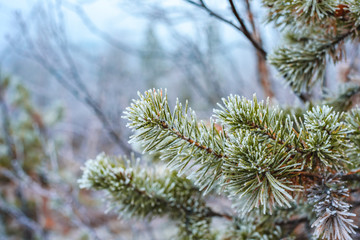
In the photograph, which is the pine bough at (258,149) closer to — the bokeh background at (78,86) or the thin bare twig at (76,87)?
the bokeh background at (78,86)

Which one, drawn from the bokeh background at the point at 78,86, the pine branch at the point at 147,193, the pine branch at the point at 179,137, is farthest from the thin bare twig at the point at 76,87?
the pine branch at the point at 179,137

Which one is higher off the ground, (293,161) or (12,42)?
(12,42)

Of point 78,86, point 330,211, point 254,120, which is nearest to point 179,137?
point 254,120

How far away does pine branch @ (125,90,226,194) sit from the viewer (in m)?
0.33

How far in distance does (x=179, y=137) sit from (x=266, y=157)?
0.11 meters

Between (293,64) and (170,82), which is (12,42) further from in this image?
(170,82)

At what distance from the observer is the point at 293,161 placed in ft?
1.11

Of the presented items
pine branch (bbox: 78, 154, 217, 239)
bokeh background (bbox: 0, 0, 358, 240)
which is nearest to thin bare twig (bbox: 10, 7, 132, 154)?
bokeh background (bbox: 0, 0, 358, 240)

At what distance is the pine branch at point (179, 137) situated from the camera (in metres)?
0.33

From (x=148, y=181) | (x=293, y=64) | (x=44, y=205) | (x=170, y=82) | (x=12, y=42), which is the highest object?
(x=170, y=82)

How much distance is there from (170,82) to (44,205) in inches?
239

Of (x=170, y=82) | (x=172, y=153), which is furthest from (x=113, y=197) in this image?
(x=170, y=82)

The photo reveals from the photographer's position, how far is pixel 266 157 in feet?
1.08

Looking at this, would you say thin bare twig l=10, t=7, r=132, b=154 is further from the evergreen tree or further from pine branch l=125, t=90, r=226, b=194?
pine branch l=125, t=90, r=226, b=194
